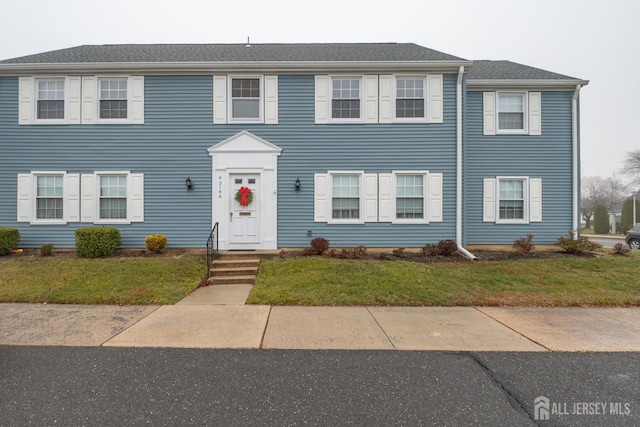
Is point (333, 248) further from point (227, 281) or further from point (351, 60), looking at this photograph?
point (351, 60)

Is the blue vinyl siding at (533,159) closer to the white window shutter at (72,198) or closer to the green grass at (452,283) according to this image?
the green grass at (452,283)

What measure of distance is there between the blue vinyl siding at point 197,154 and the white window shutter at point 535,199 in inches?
115

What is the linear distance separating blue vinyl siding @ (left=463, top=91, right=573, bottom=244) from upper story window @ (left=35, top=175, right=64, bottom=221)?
1326 cm

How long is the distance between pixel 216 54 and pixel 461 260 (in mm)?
10312

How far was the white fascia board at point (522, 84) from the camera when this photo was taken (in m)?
10.4

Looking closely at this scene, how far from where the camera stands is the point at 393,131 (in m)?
10.0

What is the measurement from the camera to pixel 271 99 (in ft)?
32.6

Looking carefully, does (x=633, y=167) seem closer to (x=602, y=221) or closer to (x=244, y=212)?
(x=602, y=221)

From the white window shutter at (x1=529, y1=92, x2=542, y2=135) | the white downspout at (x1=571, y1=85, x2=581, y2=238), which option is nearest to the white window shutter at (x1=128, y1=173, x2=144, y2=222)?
the white window shutter at (x1=529, y1=92, x2=542, y2=135)

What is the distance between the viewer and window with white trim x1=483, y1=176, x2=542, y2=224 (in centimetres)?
1057

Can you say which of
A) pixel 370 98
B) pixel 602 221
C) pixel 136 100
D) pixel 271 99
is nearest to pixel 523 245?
pixel 370 98

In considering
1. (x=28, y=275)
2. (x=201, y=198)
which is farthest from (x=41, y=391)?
(x=201, y=198)

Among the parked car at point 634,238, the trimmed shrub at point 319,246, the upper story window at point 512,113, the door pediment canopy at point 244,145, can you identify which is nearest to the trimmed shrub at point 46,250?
the door pediment canopy at point 244,145

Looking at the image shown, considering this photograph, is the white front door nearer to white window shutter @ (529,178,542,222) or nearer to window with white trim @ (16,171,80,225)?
window with white trim @ (16,171,80,225)
